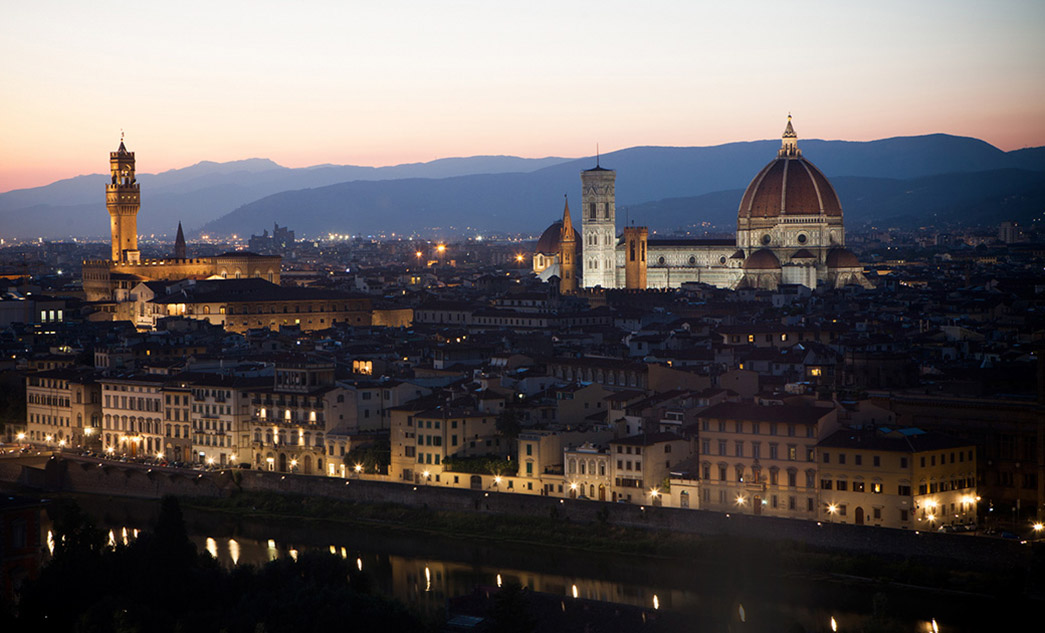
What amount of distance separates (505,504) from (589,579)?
4.16 meters

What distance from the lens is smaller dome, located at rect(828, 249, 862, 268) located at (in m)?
92.9

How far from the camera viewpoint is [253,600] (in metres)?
26.4

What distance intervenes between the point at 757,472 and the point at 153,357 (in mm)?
24104

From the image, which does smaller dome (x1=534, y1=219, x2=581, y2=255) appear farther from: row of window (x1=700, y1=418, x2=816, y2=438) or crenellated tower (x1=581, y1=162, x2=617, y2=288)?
row of window (x1=700, y1=418, x2=816, y2=438)

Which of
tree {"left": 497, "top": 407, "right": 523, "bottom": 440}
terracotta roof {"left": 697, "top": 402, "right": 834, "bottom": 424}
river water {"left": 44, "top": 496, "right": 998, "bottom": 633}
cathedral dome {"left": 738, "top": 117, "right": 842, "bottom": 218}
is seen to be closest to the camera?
river water {"left": 44, "top": 496, "right": 998, "bottom": 633}

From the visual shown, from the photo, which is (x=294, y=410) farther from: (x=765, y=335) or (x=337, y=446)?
(x=765, y=335)

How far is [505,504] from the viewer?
35469 mm

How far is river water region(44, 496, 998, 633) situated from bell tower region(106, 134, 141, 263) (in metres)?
59.7

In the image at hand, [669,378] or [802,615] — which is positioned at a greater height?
[669,378]

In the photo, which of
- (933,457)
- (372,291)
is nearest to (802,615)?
(933,457)

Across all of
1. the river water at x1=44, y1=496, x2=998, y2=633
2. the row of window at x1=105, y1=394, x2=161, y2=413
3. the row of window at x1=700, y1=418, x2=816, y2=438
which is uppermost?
the row of window at x1=700, y1=418, x2=816, y2=438

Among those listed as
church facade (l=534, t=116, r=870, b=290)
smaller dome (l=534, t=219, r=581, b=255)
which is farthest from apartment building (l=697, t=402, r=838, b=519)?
smaller dome (l=534, t=219, r=581, b=255)

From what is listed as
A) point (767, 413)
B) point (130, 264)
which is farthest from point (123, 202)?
point (767, 413)

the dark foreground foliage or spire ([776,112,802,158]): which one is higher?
spire ([776,112,802,158])
